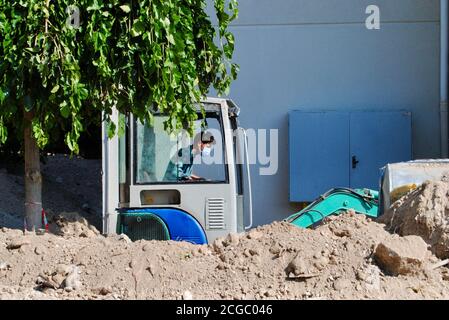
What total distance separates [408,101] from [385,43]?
1.10m

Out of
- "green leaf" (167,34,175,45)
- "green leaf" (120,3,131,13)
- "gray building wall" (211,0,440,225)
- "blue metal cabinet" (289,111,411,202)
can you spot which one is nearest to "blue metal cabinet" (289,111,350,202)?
"blue metal cabinet" (289,111,411,202)

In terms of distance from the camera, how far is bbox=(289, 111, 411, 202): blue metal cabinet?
13258 mm

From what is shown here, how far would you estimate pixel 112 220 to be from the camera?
865 centimetres

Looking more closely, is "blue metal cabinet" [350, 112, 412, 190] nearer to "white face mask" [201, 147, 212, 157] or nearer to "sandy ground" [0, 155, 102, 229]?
"sandy ground" [0, 155, 102, 229]

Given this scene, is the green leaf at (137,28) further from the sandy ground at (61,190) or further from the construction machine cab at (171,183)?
the sandy ground at (61,190)

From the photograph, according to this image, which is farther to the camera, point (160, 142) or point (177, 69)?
point (160, 142)

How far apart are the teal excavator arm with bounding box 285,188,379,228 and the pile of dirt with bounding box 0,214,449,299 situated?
198 centimetres

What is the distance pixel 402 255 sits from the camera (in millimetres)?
5875

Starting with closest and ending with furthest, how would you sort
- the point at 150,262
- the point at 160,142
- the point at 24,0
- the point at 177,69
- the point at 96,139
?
A: the point at 150,262 → the point at 24,0 → the point at 177,69 → the point at 160,142 → the point at 96,139

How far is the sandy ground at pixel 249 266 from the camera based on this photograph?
19.1 feet

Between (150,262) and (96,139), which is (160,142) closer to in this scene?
(150,262)

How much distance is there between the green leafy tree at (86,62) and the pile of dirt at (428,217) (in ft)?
7.44

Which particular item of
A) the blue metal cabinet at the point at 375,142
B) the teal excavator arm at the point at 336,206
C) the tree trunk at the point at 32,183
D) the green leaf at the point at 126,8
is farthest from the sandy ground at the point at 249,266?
the blue metal cabinet at the point at 375,142

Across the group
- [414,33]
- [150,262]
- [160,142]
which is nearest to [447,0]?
[414,33]
